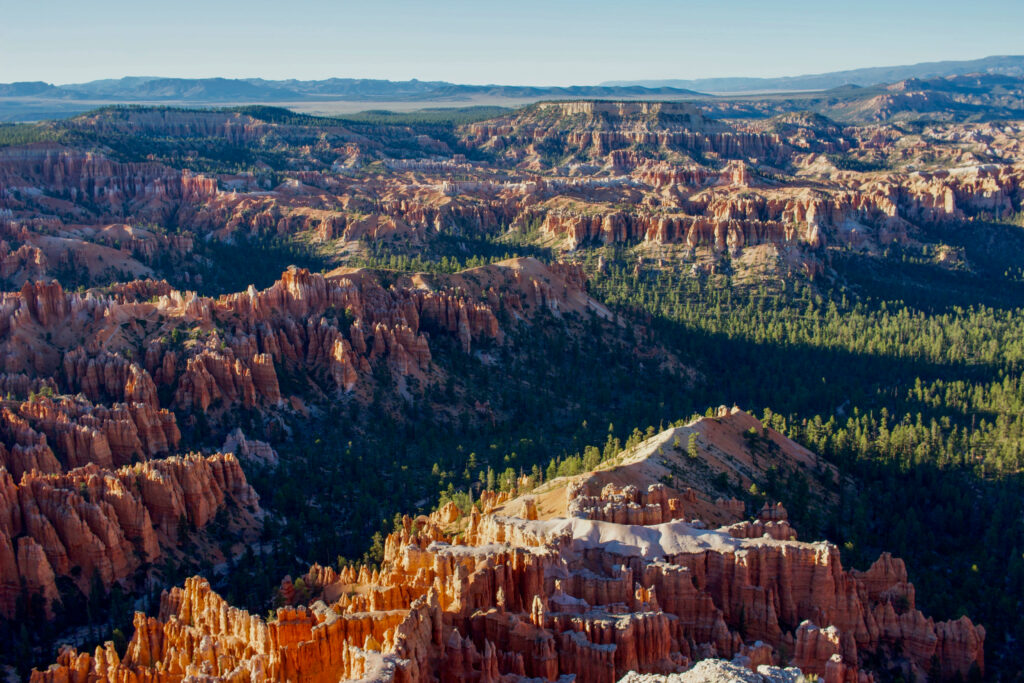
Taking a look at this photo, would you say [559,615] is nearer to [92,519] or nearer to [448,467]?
[92,519]

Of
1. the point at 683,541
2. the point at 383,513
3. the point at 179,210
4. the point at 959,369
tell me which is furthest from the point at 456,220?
the point at 683,541

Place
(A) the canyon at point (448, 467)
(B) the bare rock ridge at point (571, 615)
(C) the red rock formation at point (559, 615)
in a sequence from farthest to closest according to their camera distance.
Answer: (A) the canyon at point (448, 467) < (C) the red rock formation at point (559, 615) < (B) the bare rock ridge at point (571, 615)

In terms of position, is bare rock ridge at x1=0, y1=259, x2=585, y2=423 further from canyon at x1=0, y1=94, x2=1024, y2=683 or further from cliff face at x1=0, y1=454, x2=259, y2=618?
cliff face at x1=0, y1=454, x2=259, y2=618

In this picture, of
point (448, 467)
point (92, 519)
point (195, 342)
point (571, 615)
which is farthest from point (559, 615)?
point (195, 342)

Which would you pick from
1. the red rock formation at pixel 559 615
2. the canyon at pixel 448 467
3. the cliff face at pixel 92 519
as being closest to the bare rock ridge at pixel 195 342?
the canyon at pixel 448 467

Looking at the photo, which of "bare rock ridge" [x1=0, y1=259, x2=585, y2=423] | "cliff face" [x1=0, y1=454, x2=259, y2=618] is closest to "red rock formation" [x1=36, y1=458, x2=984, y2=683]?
"cliff face" [x1=0, y1=454, x2=259, y2=618]

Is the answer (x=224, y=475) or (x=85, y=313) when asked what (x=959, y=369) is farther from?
(x=85, y=313)

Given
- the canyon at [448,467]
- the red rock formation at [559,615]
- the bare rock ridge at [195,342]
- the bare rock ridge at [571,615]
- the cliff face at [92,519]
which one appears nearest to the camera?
the bare rock ridge at [571,615]

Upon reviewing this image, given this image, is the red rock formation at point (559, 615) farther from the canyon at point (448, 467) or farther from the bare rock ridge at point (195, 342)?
the bare rock ridge at point (195, 342)
